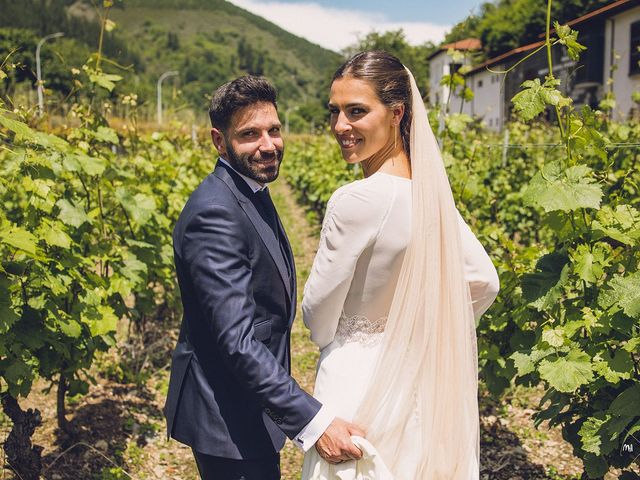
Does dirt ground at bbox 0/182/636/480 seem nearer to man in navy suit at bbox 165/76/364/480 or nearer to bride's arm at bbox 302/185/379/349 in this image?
man in navy suit at bbox 165/76/364/480

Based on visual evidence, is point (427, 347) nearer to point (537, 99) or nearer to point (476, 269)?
point (476, 269)

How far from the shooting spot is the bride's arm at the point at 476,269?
84.3 inches

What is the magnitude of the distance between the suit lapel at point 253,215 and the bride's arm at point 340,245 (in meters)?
0.20

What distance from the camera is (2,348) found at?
2648 mm

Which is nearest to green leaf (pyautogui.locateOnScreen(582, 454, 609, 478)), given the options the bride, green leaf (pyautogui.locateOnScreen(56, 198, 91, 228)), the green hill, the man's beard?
the bride

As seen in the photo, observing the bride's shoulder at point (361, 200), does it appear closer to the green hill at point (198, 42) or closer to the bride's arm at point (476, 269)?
the bride's arm at point (476, 269)

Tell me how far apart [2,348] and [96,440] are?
5.51ft

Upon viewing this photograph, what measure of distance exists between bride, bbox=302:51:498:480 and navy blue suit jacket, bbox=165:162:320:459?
0.18 meters

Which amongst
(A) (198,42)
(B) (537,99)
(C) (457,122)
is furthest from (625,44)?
(A) (198,42)

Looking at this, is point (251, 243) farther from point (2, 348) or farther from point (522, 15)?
point (522, 15)

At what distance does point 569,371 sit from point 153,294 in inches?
131

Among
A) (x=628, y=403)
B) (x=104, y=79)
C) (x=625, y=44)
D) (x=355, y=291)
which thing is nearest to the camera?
(x=355, y=291)

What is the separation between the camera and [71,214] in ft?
11.8

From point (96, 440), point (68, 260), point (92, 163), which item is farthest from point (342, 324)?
point (96, 440)
